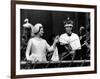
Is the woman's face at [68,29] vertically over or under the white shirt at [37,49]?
over

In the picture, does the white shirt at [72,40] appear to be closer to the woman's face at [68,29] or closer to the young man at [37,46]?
the woman's face at [68,29]

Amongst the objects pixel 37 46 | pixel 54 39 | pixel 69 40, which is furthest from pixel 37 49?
pixel 69 40

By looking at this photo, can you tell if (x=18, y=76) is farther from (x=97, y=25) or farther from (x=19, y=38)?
(x=97, y=25)

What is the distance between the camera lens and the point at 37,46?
6.24 ft

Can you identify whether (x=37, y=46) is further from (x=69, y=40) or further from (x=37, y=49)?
(x=69, y=40)

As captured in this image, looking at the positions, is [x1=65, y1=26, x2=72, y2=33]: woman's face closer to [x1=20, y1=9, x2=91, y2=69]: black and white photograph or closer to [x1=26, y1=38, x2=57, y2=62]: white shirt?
[x1=20, y1=9, x2=91, y2=69]: black and white photograph

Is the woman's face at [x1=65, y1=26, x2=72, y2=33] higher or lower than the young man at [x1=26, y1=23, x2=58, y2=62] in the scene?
higher

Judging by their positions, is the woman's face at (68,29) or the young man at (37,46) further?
the woman's face at (68,29)

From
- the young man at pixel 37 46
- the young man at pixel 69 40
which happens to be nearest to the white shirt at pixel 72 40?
the young man at pixel 69 40

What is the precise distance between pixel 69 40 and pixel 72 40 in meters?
0.03

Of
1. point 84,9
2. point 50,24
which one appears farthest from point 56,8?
point 84,9

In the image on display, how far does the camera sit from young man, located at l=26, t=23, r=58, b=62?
74.0 inches

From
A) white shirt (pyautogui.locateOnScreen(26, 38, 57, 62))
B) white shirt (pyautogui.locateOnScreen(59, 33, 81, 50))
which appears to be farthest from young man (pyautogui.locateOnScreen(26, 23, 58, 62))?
white shirt (pyautogui.locateOnScreen(59, 33, 81, 50))

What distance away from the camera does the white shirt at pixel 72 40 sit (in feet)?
6.48
